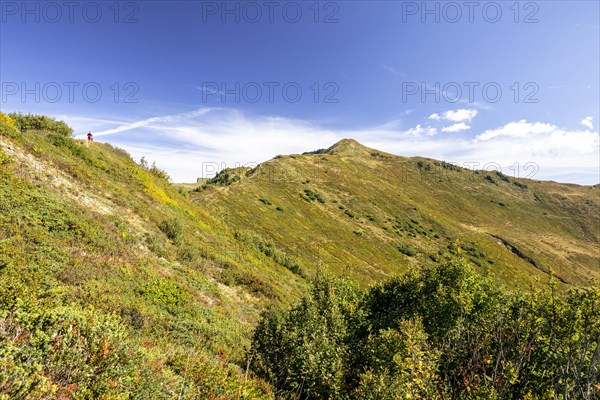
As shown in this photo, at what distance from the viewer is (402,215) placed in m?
83.6

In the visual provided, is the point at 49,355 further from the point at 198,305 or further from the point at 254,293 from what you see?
the point at 254,293

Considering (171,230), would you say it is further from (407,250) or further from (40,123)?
(407,250)

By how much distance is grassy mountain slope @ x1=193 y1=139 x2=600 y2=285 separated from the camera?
50.5 metres

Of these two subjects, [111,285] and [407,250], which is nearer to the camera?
[111,285]

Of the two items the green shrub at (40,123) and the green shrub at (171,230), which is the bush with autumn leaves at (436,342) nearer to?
the green shrub at (171,230)

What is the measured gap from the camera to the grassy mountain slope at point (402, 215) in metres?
50.5

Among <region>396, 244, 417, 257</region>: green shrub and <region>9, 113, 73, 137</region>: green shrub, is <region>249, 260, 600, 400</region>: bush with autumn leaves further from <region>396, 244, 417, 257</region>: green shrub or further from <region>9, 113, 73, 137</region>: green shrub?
<region>396, 244, 417, 257</region>: green shrub

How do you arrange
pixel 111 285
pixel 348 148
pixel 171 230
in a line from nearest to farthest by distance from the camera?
pixel 111 285, pixel 171 230, pixel 348 148

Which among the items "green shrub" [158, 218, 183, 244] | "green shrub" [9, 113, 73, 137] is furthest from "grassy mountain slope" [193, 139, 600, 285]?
"green shrub" [9, 113, 73, 137]

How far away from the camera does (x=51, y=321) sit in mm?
5301

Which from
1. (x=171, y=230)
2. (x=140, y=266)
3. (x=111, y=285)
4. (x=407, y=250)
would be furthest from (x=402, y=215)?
(x=111, y=285)

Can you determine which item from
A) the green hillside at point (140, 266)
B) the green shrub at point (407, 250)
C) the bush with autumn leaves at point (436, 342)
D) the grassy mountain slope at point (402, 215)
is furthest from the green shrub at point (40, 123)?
the green shrub at point (407, 250)

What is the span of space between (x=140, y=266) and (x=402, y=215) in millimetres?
77885

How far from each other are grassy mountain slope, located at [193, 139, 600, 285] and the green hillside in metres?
0.69
